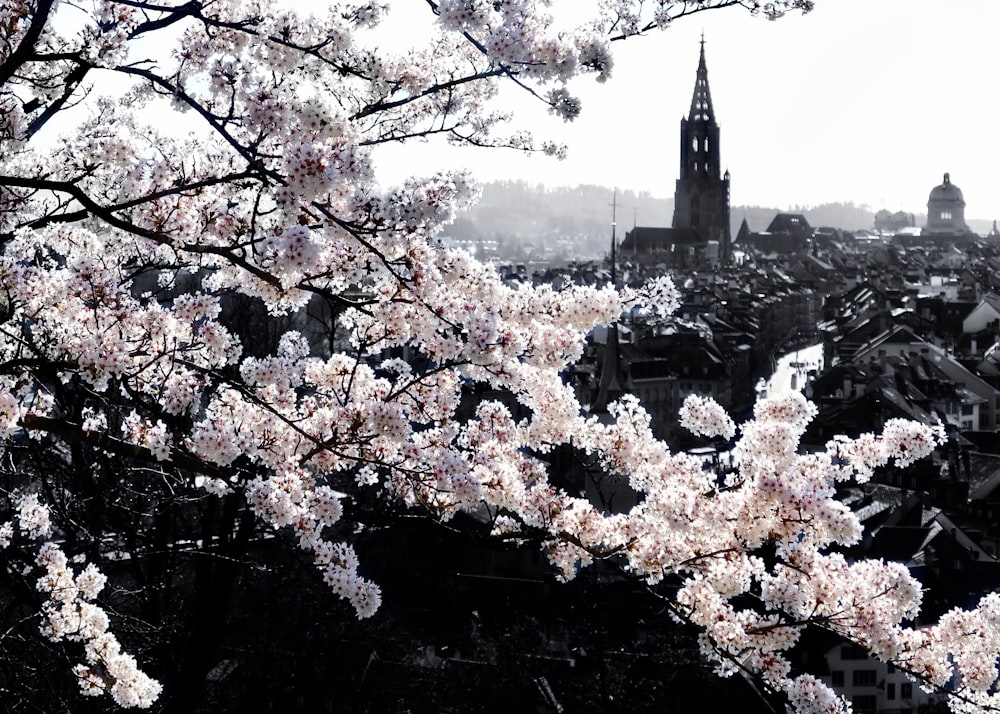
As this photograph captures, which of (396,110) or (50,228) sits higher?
(396,110)

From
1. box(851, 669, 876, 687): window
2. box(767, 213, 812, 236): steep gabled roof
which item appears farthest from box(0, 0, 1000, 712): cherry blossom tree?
box(767, 213, 812, 236): steep gabled roof

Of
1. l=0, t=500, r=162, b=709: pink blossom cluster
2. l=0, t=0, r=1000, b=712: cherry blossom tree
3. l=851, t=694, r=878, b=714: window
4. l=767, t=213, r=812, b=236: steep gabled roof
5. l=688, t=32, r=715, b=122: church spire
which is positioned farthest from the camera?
l=767, t=213, r=812, b=236: steep gabled roof

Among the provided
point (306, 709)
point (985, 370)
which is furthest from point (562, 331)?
point (985, 370)

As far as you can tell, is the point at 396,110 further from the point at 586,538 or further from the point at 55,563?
the point at 55,563

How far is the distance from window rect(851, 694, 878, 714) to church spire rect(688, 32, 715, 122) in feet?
350

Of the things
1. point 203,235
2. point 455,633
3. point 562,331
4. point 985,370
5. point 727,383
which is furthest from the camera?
point 727,383

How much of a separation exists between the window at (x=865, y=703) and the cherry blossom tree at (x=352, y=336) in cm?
2236

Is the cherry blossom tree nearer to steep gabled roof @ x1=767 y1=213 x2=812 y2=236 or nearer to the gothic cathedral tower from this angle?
the gothic cathedral tower

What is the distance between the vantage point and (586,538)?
18.5 feet

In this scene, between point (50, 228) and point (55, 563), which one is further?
point (55, 563)

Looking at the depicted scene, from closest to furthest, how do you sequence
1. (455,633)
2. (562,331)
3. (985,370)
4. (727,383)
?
(562,331) < (455,633) < (985,370) < (727,383)

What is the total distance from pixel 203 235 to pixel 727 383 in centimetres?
5697

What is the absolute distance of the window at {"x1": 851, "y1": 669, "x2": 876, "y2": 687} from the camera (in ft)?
86.3

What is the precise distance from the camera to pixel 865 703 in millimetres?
26281
